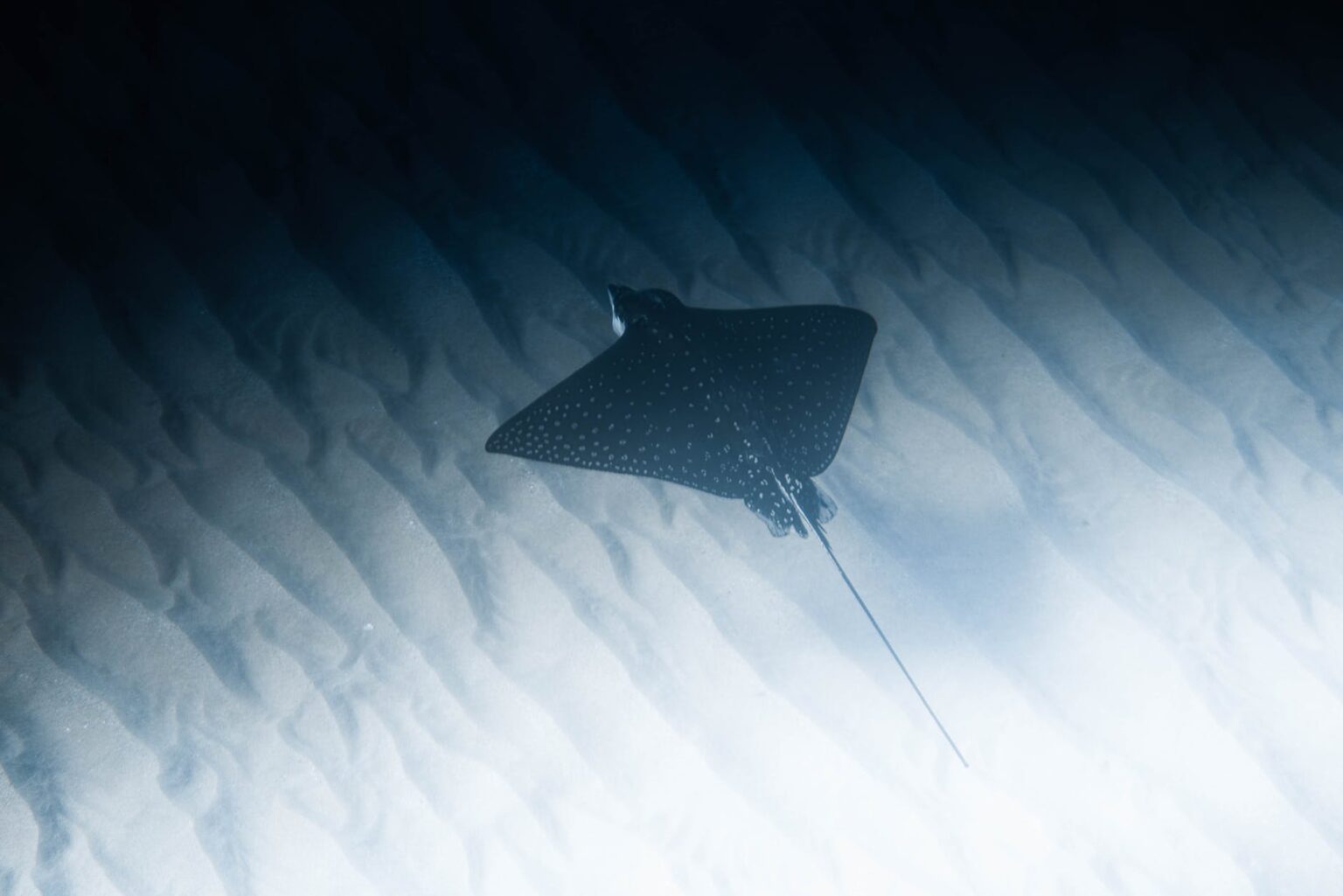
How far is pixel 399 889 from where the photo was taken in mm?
2156

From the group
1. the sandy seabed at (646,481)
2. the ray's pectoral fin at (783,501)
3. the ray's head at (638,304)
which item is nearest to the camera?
the sandy seabed at (646,481)

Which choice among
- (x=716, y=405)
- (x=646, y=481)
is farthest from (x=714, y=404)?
(x=646, y=481)

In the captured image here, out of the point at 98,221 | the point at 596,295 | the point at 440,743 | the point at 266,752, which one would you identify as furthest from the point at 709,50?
the point at 266,752

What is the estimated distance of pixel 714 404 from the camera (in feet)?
8.44

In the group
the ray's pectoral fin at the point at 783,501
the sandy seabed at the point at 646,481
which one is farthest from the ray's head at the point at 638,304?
the ray's pectoral fin at the point at 783,501

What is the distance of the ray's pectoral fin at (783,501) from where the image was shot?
7.99 feet

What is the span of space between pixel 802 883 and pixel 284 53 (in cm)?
397

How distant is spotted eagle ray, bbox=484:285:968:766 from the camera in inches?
98.8

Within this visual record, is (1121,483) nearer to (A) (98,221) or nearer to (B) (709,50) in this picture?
(B) (709,50)

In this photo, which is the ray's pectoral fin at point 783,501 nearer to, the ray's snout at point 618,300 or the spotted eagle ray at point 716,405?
the spotted eagle ray at point 716,405

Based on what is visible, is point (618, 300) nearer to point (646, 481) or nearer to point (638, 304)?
point (638, 304)

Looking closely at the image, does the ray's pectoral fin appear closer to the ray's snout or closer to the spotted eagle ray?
the spotted eagle ray

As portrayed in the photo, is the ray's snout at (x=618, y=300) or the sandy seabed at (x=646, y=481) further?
the ray's snout at (x=618, y=300)

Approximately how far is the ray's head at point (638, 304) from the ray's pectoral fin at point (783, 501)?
29.7 inches
